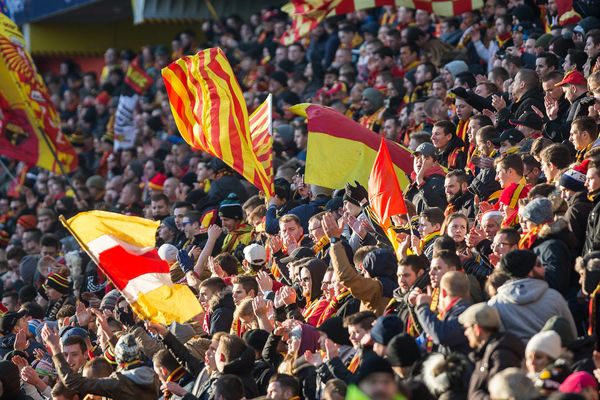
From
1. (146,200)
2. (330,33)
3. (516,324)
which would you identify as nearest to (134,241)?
(516,324)

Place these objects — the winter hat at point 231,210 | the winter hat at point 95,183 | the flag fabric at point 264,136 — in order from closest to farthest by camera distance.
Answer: the flag fabric at point 264,136, the winter hat at point 231,210, the winter hat at point 95,183

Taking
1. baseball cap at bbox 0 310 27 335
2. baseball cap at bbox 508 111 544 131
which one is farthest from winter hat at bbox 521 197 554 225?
baseball cap at bbox 0 310 27 335

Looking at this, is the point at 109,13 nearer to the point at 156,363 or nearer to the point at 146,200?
the point at 146,200

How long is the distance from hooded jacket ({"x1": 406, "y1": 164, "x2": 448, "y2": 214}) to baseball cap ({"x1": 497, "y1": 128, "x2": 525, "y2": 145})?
0.60 meters

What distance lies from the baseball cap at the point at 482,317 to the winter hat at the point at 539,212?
50.9 inches

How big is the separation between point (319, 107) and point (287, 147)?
319 cm

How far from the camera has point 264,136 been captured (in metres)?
13.4

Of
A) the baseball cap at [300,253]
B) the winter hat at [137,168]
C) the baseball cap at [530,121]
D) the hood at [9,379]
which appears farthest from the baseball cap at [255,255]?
the winter hat at [137,168]

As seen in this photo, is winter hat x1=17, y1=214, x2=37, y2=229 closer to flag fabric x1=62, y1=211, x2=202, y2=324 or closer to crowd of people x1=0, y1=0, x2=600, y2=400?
crowd of people x1=0, y1=0, x2=600, y2=400

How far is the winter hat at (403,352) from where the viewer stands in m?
7.68

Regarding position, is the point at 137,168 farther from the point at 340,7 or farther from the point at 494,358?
the point at 494,358

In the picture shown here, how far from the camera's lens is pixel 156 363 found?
979 cm

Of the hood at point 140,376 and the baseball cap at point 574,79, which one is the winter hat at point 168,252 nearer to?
the hood at point 140,376

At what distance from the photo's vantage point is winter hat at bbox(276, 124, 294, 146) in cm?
1634
